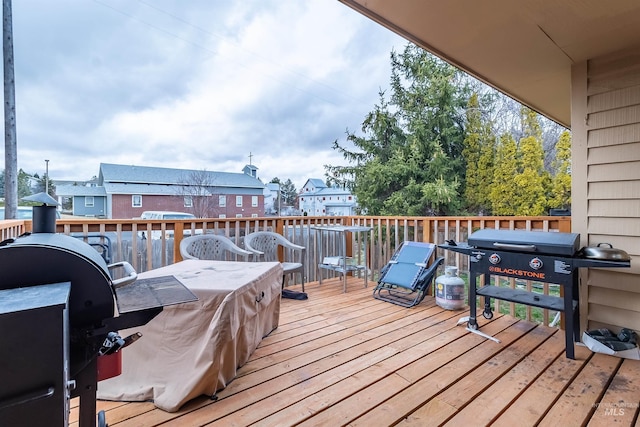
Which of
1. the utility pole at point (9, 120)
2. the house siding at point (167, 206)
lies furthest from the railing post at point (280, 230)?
the house siding at point (167, 206)

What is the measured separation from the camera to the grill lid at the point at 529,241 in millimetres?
2242

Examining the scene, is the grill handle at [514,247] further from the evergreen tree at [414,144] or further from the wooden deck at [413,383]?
the evergreen tree at [414,144]

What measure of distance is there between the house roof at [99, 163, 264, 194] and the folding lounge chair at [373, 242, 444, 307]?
34.6 feet

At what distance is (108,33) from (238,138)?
731cm

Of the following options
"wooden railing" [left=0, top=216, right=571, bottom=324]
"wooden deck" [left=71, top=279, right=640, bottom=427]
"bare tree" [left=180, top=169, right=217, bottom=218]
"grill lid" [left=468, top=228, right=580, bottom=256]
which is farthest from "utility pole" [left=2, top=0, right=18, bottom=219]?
"grill lid" [left=468, top=228, right=580, bottom=256]

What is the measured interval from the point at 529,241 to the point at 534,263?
166mm

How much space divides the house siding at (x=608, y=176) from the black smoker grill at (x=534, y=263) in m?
0.22

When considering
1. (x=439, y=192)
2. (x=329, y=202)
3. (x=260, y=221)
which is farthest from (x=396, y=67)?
(x=260, y=221)

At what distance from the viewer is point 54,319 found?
70 cm

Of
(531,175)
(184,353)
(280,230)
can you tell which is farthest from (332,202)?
(184,353)

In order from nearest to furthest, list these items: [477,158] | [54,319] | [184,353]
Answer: [54,319] → [184,353] → [477,158]

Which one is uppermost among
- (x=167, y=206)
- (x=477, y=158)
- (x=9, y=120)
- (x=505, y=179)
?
(x=477, y=158)

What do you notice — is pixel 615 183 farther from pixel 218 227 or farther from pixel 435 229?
pixel 218 227

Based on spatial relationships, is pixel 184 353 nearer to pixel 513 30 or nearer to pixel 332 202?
pixel 513 30
